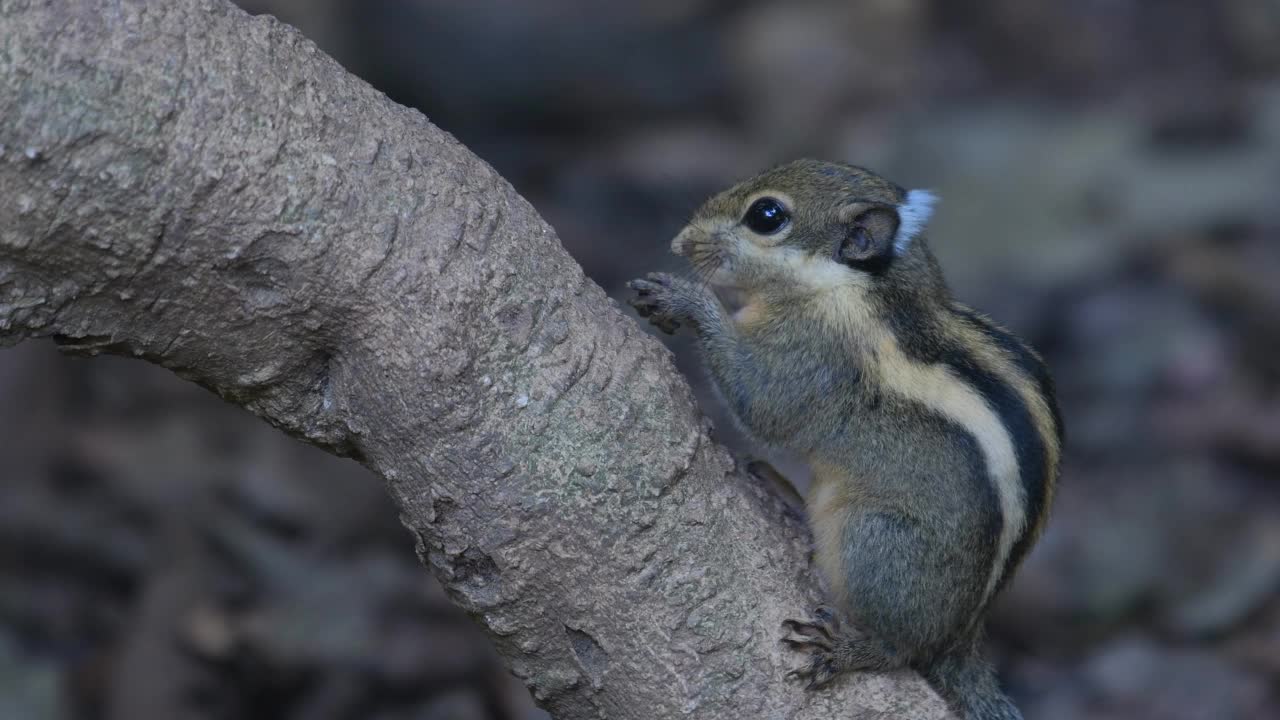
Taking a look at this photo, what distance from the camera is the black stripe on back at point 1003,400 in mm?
3586

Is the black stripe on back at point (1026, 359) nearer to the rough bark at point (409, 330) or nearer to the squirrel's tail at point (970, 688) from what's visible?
the squirrel's tail at point (970, 688)

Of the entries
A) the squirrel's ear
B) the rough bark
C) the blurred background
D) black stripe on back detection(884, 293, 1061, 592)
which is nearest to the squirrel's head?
the squirrel's ear

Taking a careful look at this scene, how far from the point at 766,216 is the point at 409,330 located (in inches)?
54.1

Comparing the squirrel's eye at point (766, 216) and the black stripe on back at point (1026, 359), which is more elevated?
the squirrel's eye at point (766, 216)

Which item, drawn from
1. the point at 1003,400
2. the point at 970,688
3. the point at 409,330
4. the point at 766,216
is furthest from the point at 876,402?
the point at 409,330

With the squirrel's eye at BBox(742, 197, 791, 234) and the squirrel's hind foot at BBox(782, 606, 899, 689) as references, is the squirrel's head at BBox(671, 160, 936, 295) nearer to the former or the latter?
the squirrel's eye at BBox(742, 197, 791, 234)

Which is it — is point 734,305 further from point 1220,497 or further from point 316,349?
point 1220,497

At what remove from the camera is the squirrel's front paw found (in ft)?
12.5

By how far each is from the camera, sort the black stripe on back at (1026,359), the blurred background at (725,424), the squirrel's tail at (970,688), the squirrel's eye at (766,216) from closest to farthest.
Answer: the squirrel's tail at (970,688)
the black stripe on back at (1026,359)
the squirrel's eye at (766,216)
the blurred background at (725,424)

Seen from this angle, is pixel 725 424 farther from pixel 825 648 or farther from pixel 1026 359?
pixel 825 648

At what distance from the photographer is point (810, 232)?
13.0 feet

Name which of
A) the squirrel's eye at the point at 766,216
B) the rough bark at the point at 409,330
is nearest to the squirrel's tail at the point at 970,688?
the rough bark at the point at 409,330

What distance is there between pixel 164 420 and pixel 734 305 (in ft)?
14.8

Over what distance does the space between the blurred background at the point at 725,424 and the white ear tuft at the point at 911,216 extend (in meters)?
1.38
